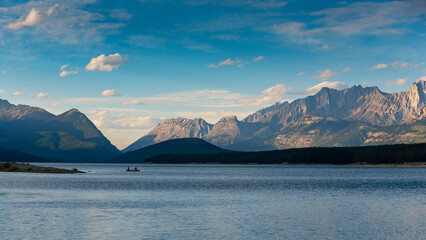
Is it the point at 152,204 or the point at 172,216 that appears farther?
the point at 152,204

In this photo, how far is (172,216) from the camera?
6225cm

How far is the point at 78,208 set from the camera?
7256 cm

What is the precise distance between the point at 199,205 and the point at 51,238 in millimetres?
35950

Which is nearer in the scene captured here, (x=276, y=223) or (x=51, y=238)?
(x=51, y=238)

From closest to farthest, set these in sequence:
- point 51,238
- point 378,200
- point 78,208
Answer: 1. point 51,238
2. point 78,208
3. point 378,200

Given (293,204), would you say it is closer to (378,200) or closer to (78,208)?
(378,200)

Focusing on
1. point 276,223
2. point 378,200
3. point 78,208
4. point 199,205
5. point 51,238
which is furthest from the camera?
point 378,200

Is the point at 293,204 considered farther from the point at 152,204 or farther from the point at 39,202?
the point at 39,202

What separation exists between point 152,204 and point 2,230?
3257 centimetres

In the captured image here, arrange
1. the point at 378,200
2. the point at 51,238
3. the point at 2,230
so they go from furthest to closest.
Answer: the point at 378,200 < the point at 2,230 < the point at 51,238

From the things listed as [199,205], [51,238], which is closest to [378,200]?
[199,205]

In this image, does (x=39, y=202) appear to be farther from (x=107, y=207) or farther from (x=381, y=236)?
(x=381, y=236)

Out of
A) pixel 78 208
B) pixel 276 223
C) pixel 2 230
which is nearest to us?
pixel 2 230

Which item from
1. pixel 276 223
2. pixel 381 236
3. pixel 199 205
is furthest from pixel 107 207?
pixel 381 236
